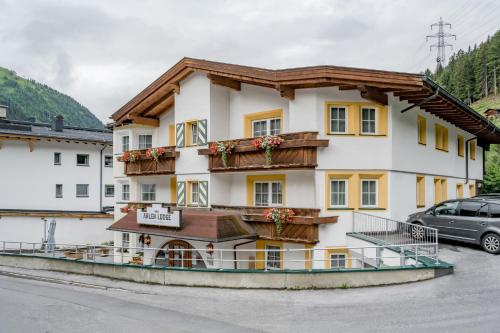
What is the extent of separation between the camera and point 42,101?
17062 cm

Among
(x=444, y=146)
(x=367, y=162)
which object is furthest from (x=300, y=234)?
(x=444, y=146)

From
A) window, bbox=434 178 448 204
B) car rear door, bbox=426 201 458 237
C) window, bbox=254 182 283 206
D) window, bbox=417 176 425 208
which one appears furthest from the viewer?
window, bbox=434 178 448 204

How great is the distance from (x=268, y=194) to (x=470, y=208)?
7.93 metres

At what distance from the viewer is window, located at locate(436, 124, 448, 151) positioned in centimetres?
2109

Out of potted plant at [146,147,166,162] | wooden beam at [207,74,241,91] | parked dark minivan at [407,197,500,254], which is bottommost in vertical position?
parked dark minivan at [407,197,500,254]

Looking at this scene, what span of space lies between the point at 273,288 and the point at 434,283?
4469 mm

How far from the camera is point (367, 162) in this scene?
16.2 meters

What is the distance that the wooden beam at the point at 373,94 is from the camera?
1550cm

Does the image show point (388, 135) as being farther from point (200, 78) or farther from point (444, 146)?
point (200, 78)

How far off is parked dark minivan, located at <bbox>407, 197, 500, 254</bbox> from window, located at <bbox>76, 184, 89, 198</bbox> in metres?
27.7

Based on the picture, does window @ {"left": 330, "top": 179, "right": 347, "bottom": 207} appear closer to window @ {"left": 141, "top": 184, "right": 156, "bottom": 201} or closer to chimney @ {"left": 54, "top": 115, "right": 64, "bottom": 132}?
window @ {"left": 141, "top": 184, "right": 156, "bottom": 201}

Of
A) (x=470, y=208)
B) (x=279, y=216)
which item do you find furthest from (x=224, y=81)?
(x=470, y=208)

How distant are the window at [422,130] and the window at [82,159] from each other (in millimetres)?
27124

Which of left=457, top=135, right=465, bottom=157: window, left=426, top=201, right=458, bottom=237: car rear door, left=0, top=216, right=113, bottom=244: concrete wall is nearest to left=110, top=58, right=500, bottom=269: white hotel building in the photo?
left=426, top=201, right=458, bottom=237: car rear door
